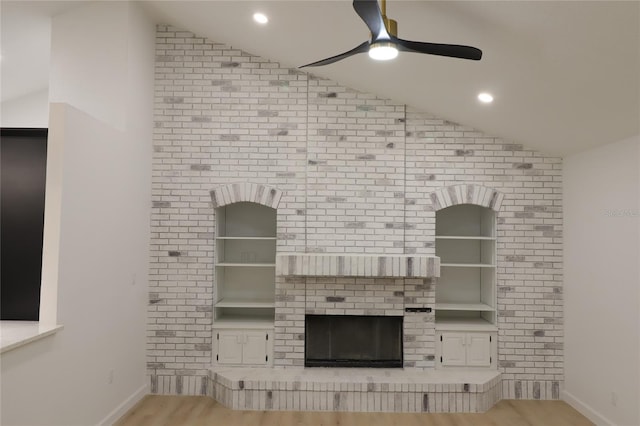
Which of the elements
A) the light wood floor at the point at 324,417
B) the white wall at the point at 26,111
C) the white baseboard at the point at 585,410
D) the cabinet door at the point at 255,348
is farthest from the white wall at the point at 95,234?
the white baseboard at the point at 585,410

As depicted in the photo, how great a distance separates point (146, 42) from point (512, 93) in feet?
12.7

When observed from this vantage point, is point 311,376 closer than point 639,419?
No

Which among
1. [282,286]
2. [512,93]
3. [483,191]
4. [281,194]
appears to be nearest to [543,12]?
[512,93]

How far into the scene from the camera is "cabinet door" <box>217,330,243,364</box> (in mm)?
4898

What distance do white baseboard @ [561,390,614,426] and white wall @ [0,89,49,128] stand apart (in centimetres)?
693

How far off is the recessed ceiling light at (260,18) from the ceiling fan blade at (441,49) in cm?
196

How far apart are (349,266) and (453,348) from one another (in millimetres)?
1597

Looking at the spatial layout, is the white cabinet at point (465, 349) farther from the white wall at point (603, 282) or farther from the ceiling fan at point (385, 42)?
the ceiling fan at point (385, 42)

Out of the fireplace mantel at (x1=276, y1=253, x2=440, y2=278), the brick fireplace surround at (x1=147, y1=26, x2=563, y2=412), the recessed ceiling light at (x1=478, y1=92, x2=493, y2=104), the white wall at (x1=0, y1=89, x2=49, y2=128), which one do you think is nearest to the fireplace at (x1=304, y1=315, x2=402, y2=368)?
the brick fireplace surround at (x1=147, y1=26, x2=563, y2=412)

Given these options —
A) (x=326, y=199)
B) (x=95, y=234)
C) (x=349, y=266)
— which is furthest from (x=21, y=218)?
(x=349, y=266)

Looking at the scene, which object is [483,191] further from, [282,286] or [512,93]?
[282,286]

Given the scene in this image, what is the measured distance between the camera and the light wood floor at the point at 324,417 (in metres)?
4.11

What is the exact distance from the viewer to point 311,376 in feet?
15.1

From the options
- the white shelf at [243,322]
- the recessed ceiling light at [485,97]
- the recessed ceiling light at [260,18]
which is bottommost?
the white shelf at [243,322]
